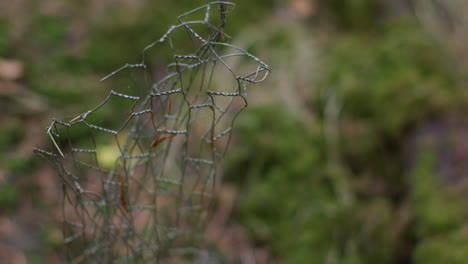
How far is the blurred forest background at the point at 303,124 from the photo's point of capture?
2438 mm

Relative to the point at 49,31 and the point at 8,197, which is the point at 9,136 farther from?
the point at 49,31

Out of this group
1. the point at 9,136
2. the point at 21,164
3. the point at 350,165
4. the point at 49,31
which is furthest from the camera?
the point at 49,31

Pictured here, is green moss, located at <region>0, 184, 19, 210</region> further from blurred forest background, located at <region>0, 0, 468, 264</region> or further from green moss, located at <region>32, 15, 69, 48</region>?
green moss, located at <region>32, 15, 69, 48</region>

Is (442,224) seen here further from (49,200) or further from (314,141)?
(49,200)

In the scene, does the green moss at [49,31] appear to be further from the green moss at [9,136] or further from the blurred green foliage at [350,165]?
the blurred green foliage at [350,165]

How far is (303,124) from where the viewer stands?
9.77ft

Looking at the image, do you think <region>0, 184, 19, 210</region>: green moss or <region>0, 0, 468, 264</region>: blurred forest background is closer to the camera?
<region>0, 0, 468, 264</region>: blurred forest background

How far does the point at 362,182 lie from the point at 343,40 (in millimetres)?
1353

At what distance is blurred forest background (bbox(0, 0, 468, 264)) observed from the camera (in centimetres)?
244

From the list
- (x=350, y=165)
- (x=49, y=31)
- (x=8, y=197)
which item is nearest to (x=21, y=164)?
(x=8, y=197)

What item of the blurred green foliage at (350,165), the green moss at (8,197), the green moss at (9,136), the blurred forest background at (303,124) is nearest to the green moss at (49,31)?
the blurred forest background at (303,124)

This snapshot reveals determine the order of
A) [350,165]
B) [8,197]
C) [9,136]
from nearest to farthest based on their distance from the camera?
[8,197], [9,136], [350,165]

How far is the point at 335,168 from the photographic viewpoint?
9.14 ft

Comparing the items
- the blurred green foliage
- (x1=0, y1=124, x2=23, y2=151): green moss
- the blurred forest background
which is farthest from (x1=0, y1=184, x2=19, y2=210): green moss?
the blurred green foliage
